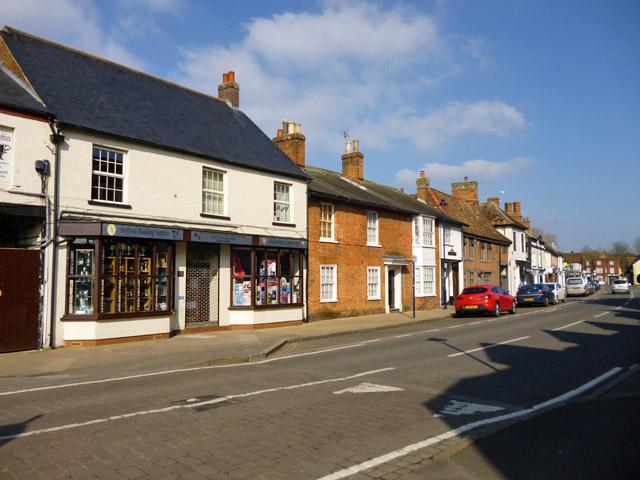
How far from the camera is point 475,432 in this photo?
5.78m

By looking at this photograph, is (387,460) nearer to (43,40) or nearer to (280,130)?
(43,40)

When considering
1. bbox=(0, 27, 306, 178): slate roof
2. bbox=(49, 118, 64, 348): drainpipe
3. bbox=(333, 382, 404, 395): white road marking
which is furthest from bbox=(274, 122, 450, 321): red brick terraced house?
bbox=(333, 382, 404, 395): white road marking

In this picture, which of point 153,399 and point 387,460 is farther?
point 153,399

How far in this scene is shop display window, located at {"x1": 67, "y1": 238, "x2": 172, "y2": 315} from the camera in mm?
13852

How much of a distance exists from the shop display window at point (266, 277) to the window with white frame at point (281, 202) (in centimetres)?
137

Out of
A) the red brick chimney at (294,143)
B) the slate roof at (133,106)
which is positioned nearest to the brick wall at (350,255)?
the red brick chimney at (294,143)

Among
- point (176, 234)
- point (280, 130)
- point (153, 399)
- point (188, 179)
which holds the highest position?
point (280, 130)

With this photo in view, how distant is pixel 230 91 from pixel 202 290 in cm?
999

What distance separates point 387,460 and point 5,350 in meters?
11.4

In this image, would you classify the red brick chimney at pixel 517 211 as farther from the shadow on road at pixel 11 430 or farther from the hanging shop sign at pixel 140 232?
the shadow on road at pixel 11 430

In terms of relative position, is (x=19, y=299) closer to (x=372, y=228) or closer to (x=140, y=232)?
(x=140, y=232)

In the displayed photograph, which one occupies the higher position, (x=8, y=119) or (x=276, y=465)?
(x=8, y=119)

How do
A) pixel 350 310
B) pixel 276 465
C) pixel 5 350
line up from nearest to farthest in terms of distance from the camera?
pixel 276 465 → pixel 5 350 → pixel 350 310

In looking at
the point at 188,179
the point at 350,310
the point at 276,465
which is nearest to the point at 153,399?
the point at 276,465
